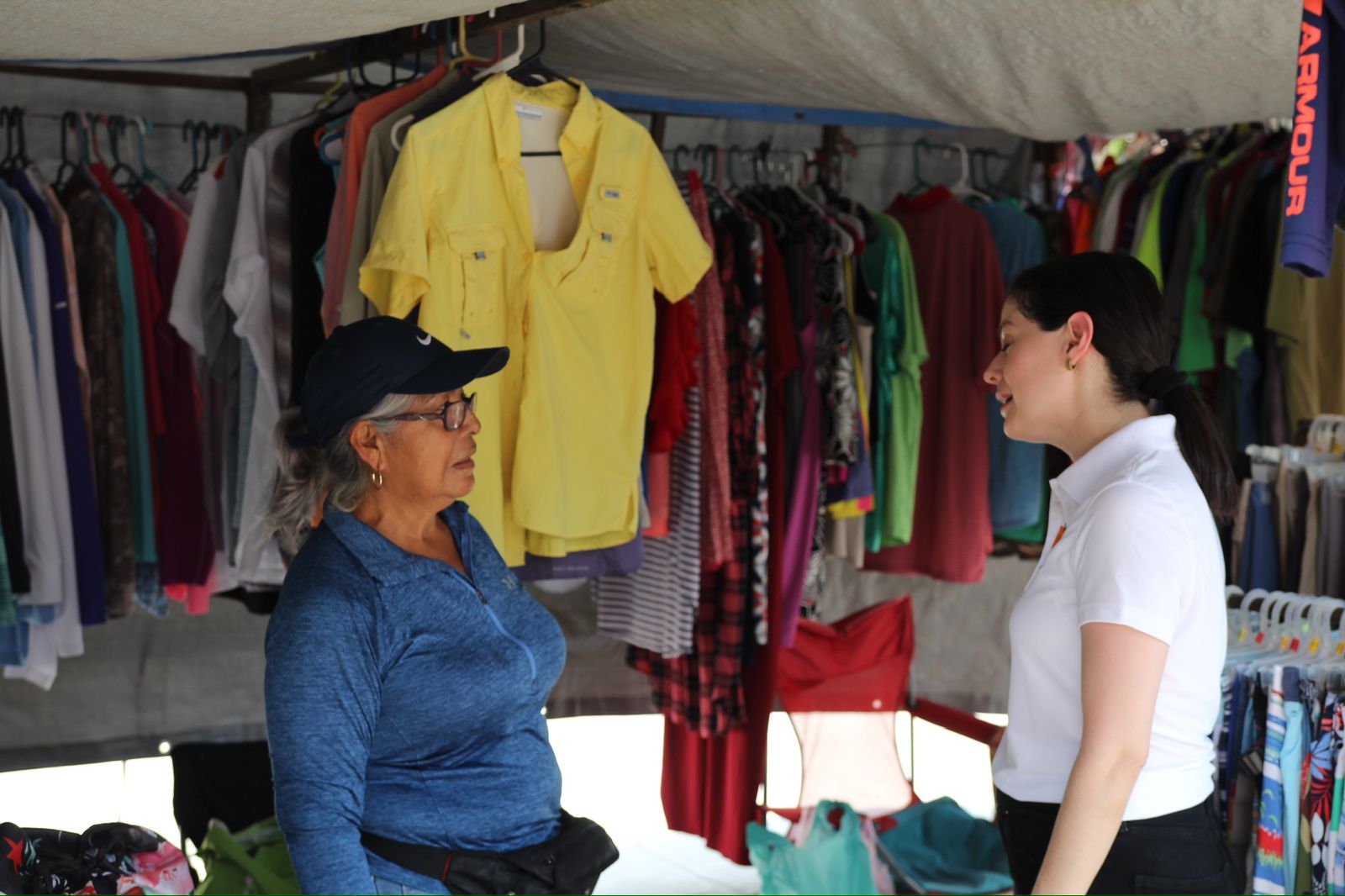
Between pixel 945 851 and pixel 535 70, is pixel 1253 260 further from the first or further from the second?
pixel 535 70

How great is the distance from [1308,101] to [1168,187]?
2.57 m

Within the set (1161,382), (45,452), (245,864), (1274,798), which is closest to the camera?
(1161,382)

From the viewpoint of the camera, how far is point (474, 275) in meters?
2.85

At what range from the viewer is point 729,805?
173 inches

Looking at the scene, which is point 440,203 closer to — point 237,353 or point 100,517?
point 237,353

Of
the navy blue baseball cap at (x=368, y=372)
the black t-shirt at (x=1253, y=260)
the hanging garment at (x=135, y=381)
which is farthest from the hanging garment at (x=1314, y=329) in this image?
the hanging garment at (x=135, y=381)

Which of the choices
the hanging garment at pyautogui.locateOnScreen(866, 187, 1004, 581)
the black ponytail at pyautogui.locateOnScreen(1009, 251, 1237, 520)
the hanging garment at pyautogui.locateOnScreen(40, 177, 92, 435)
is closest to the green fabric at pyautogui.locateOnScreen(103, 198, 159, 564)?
the hanging garment at pyautogui.locateOnScreen(40, 177, 92, 435)

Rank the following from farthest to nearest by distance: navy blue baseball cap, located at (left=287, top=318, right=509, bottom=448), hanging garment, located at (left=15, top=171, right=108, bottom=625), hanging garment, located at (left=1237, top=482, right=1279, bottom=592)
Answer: hanging garment, located at (left=15, top=171, right=108, bottom=625) < hanging garment, located at (left=1237, top=482, right=1279, bottom=592) < navy blue baseball cap, located at (left=287, top=318, right=509, bottom=448)

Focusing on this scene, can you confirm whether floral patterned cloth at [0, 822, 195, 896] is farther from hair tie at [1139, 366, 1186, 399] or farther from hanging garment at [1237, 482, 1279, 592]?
hanging garment at [1237, 482, 1279, 592]

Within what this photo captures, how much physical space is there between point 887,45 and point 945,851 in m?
2.53

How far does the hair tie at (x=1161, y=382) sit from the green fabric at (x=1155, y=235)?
8.34 feet

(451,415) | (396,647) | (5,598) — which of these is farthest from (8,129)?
Answer: (396,647)

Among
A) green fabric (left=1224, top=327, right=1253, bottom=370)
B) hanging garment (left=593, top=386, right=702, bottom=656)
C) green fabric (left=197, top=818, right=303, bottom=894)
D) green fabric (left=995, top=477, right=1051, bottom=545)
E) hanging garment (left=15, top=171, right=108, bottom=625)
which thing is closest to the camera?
green fabric (left=197, top=818, right=303, bottom=894)

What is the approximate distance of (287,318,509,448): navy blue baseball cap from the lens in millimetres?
2078
